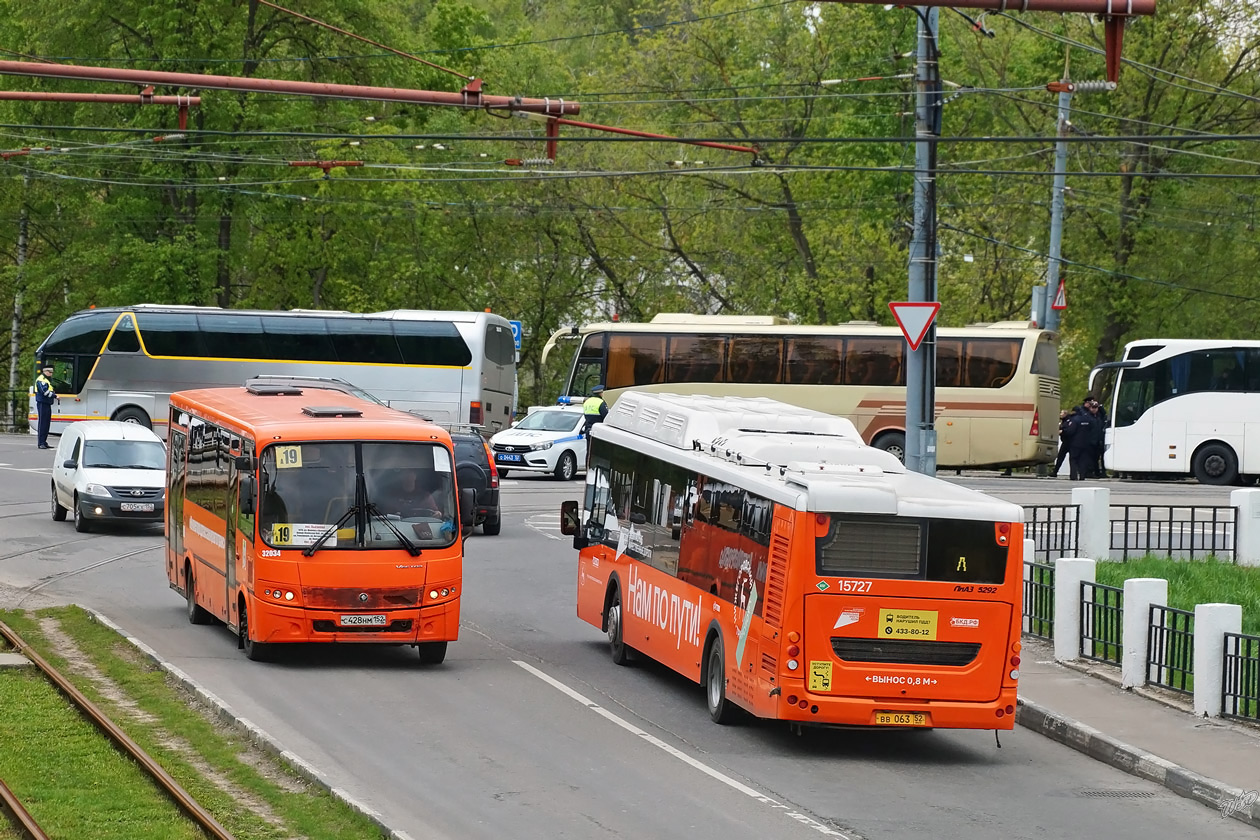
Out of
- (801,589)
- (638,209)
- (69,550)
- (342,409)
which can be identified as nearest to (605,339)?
(638,209)

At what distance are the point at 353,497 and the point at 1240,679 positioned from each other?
8.00 m

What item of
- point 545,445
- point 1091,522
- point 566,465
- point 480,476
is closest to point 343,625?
point 1091,522

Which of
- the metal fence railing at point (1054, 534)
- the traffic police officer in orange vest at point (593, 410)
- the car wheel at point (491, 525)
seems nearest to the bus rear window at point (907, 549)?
the metal fence railing at point (1054, 534)

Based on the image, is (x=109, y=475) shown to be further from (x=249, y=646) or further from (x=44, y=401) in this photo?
(x=44, y=401)

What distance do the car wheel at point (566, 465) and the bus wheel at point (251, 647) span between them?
22.4 m

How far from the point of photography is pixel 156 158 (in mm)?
49281

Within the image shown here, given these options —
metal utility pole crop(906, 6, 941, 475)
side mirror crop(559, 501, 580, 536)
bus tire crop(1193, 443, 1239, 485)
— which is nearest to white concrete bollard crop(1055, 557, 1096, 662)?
metal utility pole crop(906, 6, 941, 475)

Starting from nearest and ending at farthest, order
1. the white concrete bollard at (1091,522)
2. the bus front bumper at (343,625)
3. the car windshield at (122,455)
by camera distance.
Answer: the bus front bumper at (343,625), the white concrete bollard at (1091,522), the car windshield at (122,455)

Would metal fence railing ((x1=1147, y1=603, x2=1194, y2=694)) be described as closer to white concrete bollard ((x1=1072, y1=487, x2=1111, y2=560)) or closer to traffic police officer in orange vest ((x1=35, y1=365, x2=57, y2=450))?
white concrete bollard ((x1=1072, y1=487, x2=1111, y2=560))

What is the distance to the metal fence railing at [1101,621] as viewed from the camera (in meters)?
17.0

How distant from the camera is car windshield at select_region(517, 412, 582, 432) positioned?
39531 mm

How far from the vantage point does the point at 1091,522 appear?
23281 millimetres

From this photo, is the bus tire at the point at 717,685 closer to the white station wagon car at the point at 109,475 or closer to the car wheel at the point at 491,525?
the car wheel at the point at 491,525

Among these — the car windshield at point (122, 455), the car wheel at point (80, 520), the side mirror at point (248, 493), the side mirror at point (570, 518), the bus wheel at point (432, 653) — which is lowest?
the car wheel at point (80, 520)
